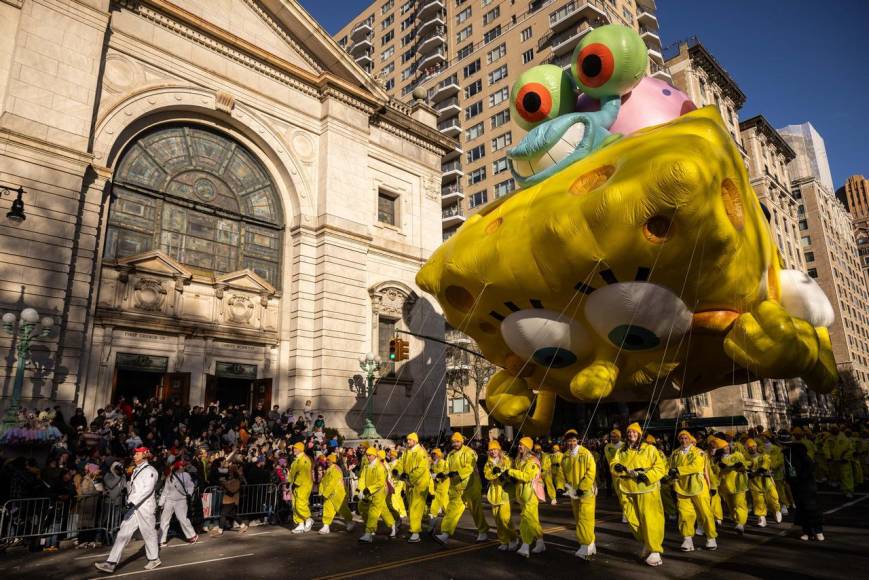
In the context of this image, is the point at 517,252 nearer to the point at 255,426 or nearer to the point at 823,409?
the point at 255,426

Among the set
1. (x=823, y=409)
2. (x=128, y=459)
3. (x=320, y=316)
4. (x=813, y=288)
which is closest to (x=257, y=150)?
(x=320, y=316)

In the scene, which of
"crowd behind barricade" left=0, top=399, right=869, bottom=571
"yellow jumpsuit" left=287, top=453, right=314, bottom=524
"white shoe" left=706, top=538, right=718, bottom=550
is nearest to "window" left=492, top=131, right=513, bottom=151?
"crowd behind barricade" left=0, top=399, right=869, bottom=571

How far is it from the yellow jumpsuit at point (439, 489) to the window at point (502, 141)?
159 ft

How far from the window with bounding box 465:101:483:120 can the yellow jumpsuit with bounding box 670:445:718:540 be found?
54331 mm

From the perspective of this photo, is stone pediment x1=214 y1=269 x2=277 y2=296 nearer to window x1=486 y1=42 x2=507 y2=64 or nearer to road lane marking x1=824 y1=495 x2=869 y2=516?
road lane marking x1=824 y1=495 x2=869 y2=516

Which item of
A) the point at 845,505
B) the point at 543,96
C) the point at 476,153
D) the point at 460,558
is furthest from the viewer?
the point at 476,153

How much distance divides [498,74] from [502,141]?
7.29m

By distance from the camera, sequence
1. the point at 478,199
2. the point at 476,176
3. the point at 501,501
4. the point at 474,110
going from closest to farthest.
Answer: the point at 501,501, the point at 478,199, the point at 476,176, the point at 474,110

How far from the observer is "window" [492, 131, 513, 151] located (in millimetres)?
56694

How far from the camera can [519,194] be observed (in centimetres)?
1050

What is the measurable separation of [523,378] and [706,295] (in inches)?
154

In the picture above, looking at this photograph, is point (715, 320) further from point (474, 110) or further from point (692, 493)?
point (474, 110)

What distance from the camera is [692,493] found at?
9969mm

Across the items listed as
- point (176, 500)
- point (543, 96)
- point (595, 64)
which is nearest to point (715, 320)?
point (595, 64)
